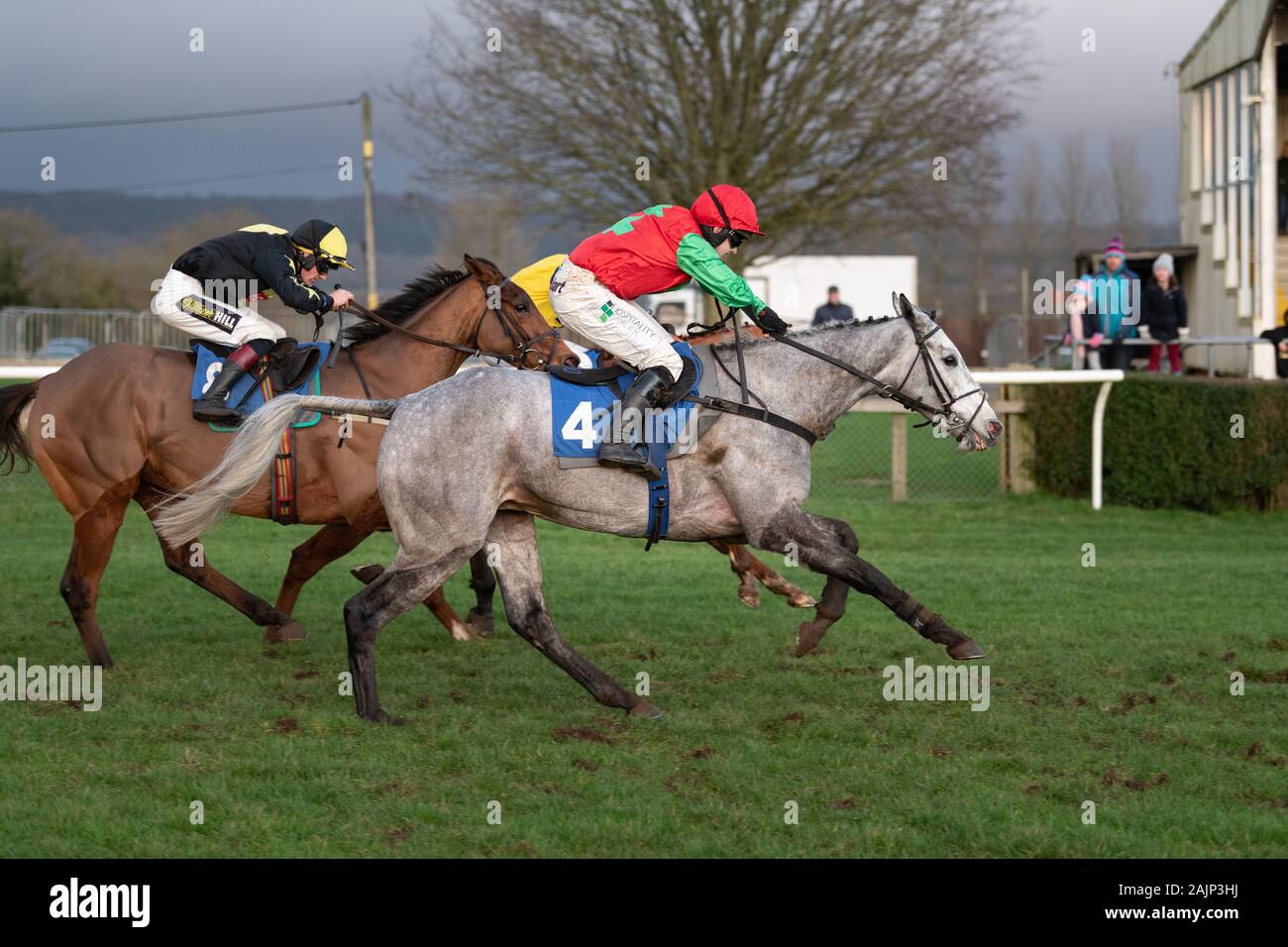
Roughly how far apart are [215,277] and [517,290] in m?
1.48

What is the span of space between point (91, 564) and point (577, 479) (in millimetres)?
2687

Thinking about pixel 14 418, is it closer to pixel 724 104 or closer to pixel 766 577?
pixel 766 577

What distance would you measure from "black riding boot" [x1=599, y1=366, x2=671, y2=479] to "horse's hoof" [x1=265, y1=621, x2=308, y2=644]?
2443 mm

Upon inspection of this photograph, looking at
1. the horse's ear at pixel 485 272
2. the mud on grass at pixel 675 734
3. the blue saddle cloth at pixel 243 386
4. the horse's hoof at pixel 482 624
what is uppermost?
the horse's ear at pixel 485 272

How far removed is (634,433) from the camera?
19.1ft

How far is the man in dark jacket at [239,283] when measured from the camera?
7031 millimetres

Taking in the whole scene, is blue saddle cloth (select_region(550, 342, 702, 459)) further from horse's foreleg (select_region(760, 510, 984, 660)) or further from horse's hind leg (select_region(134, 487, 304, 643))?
horse's hind leg (select_region(134, 487, 304, 643))

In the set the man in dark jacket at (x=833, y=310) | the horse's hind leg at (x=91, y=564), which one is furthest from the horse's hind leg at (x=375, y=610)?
the man in dark jacket at (x=833, y=310)

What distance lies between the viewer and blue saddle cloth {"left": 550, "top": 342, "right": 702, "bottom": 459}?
5.83m

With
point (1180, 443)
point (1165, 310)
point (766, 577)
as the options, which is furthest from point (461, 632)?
point (1165, 310)

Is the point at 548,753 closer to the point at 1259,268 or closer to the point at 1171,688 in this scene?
the point at 1171,688

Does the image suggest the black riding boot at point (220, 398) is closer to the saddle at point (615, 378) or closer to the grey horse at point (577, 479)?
the grey horse at point (577, 479)

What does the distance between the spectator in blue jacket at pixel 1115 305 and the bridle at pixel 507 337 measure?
8293 millimetres

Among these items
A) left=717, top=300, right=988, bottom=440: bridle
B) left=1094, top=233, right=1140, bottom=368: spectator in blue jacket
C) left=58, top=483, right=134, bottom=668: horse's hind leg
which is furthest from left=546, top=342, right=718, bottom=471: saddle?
left=1094, top=233, right=1140, bottom=368: spectator in blue jacket
